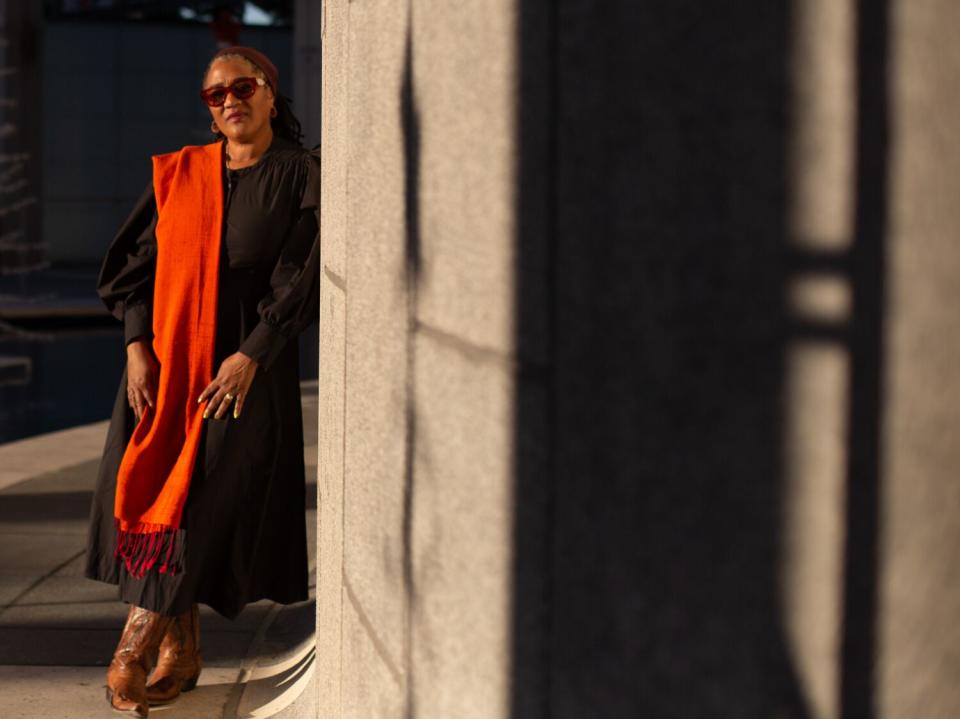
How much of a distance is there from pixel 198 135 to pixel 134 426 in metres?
25.3

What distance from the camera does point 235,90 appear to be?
4531 mm

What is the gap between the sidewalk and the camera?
4.57 m

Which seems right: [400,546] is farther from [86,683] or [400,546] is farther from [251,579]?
[86,683]

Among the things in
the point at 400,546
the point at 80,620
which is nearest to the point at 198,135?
the point at 80,620

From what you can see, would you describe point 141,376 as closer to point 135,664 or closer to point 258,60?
point 135,664

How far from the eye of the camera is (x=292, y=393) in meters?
4.68

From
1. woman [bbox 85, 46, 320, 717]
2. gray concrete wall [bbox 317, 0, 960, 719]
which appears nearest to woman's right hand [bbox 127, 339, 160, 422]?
woman [bbox 85, 46, 320, 717]

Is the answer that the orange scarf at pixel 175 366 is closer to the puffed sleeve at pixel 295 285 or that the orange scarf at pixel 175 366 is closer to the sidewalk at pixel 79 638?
the puffed sleeve at pixel 295 285

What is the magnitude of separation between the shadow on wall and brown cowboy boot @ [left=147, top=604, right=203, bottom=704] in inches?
105

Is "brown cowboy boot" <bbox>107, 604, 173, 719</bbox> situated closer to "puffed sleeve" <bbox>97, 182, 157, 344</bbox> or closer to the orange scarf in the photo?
the orange scarf

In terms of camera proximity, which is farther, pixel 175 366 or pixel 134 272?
pixel 134 272

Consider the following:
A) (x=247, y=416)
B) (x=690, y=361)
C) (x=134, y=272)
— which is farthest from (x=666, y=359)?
(x=134, y=272)

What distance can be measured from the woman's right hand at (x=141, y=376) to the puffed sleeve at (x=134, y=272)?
60 millimetres

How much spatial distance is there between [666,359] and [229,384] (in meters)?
2.70
